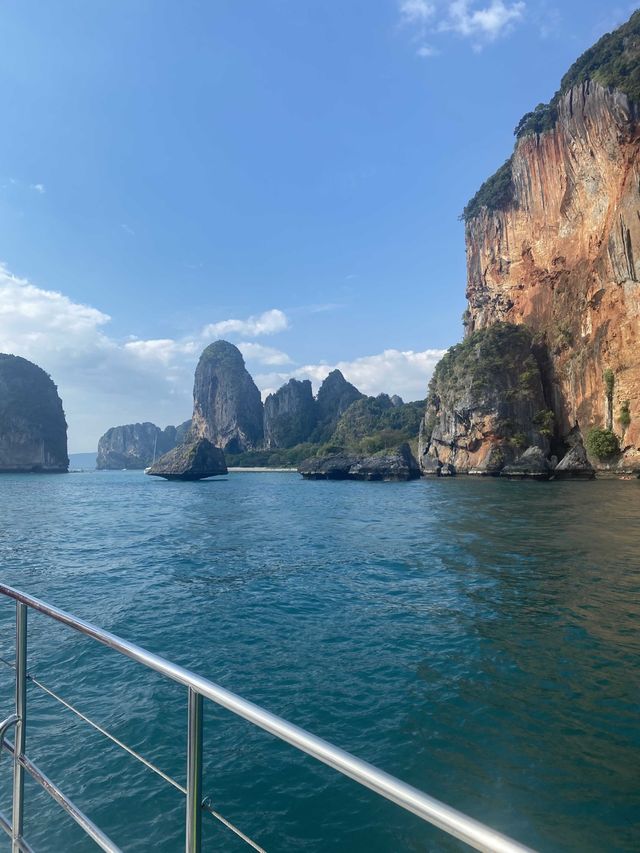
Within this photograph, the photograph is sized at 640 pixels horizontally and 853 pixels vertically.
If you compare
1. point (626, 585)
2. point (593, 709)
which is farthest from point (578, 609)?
point (593, 709)

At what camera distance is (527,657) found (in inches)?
320

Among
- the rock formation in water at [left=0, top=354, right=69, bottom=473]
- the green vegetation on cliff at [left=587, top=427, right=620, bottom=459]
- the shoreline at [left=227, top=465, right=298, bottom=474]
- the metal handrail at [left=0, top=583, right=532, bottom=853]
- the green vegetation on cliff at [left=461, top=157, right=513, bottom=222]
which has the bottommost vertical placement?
the shoreline at [left=227, top=465, right=298, bottom=474]

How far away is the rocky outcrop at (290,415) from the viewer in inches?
6786

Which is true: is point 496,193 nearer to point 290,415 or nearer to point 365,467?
point 365,467

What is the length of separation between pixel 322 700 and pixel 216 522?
21496mm

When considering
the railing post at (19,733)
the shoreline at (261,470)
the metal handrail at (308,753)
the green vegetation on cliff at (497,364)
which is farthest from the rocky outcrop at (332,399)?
the metal handrail at (308,753)

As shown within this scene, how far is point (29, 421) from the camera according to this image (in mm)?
136875

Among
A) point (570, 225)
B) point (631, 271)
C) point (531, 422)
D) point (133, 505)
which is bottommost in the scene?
point (133, 505)

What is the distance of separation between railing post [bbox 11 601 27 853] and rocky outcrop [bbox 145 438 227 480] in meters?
81.7

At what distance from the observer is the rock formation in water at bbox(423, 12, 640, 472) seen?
53000 mm

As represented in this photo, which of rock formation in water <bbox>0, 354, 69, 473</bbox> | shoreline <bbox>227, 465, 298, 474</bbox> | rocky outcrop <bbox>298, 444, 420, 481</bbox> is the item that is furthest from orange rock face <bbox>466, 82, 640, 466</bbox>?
rock formation in water <bbox>0, 354, 69, 473</bbox>

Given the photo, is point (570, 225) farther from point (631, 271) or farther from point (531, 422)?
point (531, 422)

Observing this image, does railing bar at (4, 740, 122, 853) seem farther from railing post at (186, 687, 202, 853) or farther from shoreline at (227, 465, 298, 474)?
shoreline at (227, 465, 298, 474)

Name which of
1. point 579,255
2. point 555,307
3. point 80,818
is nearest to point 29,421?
point 555,307
